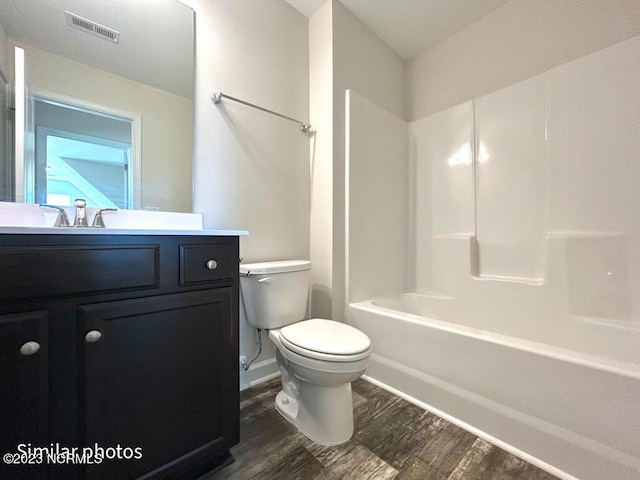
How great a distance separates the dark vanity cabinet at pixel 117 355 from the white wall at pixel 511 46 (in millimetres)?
2101

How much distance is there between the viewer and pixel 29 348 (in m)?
0.62

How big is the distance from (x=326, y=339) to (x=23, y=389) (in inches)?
35.3

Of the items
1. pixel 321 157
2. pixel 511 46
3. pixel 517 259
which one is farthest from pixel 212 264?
pixel 511 46

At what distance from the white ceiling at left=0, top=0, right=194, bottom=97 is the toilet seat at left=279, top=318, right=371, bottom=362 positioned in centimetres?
133

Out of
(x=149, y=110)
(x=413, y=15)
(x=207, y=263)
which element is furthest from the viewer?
(x=413, y=15)

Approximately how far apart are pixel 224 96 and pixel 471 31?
187cm

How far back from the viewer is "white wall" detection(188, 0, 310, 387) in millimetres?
1429

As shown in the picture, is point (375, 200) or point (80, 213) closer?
point (80, 213)

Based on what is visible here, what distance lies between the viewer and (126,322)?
76cm

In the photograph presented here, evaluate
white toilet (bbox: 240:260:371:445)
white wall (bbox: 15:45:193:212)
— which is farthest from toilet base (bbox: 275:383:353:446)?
white wall (bbox: 15:45:193:212)

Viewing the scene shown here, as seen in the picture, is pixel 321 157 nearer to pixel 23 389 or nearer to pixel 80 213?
pixel 80 213

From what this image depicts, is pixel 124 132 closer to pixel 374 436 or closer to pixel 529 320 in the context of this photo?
pixel 374 436

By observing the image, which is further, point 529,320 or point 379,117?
point 379,117

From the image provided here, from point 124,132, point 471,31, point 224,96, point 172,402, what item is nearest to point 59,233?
point 172,402
